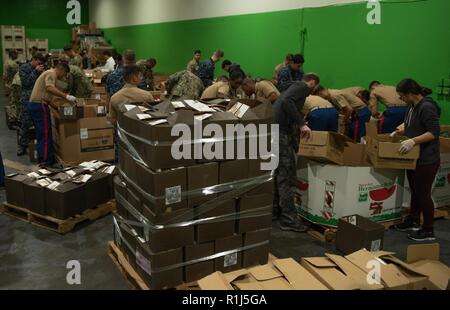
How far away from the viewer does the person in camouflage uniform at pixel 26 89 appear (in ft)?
20.5

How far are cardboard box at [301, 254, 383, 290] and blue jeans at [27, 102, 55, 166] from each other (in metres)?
4.02

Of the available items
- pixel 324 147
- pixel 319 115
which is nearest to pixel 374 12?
pixel 319 115

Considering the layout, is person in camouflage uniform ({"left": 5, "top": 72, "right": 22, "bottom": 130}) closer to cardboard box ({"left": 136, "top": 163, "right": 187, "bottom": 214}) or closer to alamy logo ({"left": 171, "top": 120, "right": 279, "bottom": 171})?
cardboard box ({"left": 136, "top": 163, "right": 187, "bottom": 214})

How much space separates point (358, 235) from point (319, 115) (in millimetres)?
1578

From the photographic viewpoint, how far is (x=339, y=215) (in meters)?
3.79

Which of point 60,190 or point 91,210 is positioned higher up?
point 60,190

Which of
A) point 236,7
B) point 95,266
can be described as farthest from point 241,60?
point 95,266

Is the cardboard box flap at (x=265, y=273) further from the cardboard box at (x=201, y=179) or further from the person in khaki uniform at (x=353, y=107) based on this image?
the person in khaki uniform at (x=353, y=107)

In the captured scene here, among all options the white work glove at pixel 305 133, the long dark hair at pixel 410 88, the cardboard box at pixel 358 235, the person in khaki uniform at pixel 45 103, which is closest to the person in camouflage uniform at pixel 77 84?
the person in khaki uniform at pixel 45 103

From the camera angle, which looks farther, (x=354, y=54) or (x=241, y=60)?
(x=241, y=60)

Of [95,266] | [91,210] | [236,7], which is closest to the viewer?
[95,266]
